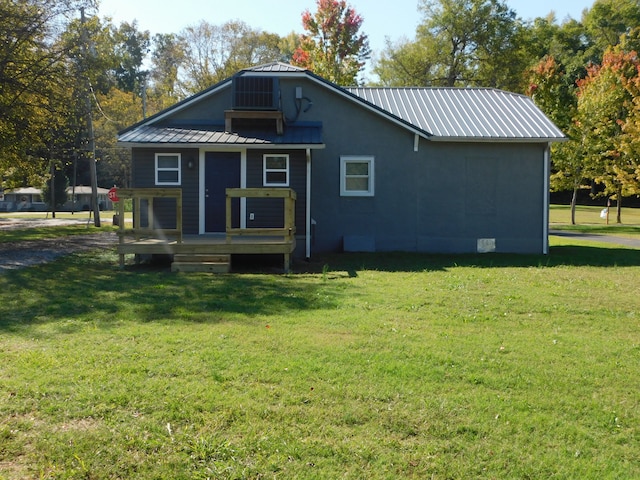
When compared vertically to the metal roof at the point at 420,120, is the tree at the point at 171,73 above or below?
above

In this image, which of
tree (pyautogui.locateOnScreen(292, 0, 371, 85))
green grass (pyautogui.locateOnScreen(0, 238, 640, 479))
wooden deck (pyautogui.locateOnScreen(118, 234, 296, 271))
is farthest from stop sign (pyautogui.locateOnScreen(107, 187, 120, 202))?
tree (pyautogui.locateOnScreen(292, 0, 371, 85))

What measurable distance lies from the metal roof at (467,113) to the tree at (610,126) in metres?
12.5

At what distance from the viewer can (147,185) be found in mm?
14031

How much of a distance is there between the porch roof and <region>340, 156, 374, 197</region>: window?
1184 mm

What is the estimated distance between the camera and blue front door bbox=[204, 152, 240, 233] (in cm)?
1405

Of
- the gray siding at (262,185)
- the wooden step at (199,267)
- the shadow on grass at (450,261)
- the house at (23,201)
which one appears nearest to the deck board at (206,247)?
the wooden step at (199,267)

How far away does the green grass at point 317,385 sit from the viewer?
339cm

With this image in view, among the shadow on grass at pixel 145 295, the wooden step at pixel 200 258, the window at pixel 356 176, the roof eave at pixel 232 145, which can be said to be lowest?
the shadow on grass at pixel 145 295

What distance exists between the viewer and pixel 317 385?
4.48 metres

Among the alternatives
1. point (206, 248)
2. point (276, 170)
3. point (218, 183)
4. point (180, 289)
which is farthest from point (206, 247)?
point (276, 170)

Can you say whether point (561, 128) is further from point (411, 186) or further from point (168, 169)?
point (168, 169)

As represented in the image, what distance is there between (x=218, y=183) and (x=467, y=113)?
7418 millimetres

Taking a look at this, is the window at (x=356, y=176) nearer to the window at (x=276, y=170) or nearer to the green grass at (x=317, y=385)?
the window at (x=276, y=170)

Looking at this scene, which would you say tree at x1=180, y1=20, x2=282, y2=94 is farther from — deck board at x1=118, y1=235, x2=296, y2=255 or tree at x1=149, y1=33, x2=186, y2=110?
deck board at x1=118, y1=235, x2=296, y2=255
